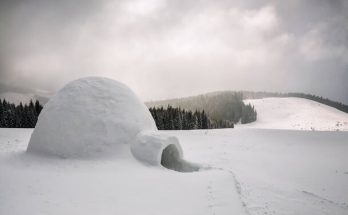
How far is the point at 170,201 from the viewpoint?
8086 millimetres

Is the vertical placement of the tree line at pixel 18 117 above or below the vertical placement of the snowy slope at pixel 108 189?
above

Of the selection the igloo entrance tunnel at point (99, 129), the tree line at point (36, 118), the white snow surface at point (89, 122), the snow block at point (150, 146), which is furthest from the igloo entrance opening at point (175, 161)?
the tree line at point (36, 118)

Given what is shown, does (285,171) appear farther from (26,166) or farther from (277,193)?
(26,166)

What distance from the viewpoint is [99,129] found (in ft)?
39.7

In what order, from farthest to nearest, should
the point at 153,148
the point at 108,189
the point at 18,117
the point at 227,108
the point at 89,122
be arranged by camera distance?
the point at 227,108 < the point at 18,117 < the point at 89,122 < the point at 153,148 < the point at 108,189

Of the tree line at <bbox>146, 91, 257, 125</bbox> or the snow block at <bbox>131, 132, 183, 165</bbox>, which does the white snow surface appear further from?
the tree line at <bbox>146, 91, 257, 125</bbox>

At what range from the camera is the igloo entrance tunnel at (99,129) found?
11.7 metres

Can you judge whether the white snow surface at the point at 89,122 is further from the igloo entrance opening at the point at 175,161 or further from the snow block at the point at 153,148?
the igloo entrance opening at the point at 175,161

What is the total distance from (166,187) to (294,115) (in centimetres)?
8974

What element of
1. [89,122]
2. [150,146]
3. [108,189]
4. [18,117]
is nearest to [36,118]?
[18,117]

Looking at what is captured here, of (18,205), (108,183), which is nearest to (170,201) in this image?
(108,183)

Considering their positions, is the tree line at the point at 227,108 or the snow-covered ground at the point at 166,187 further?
the tree line at the point at 227,108

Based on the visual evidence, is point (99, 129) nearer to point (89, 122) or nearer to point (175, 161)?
point (89, 122)

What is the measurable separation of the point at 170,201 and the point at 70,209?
292 cm
